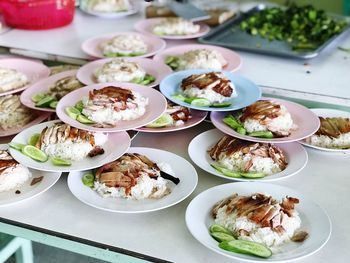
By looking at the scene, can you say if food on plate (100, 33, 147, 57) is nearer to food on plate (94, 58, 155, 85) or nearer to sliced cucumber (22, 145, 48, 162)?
food on plate (94, 58, 155, 85)

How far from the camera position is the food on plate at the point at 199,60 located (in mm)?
1824

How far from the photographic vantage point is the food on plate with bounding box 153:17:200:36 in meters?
2.20

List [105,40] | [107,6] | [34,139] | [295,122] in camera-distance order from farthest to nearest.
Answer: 1. [107,6]
2. [105,40]
3. [295,122]
4. [34,139]

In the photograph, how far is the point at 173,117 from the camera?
156 centimetres

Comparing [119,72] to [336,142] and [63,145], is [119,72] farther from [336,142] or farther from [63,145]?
[336,142]

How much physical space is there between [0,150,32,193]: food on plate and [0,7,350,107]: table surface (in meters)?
0.79

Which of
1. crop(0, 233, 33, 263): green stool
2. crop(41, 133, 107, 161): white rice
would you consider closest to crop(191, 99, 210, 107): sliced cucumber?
crop(41, 133, 107, 161): white rice

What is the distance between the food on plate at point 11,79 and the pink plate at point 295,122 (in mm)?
667

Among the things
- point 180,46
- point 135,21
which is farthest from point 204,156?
point 135,21

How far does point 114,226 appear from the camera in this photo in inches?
46.5

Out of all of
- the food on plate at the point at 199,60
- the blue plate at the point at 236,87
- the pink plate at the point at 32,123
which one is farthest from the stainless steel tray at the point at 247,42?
the pink plate at the point at 32,123

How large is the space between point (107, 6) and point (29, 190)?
4.66ft

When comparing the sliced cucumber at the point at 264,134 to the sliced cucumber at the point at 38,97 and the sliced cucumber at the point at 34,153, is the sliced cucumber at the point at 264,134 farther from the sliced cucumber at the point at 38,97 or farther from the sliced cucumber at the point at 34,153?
the sliced cucumber at the point at 38,97

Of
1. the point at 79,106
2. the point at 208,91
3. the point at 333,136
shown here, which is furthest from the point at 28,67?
the point at 333,136
